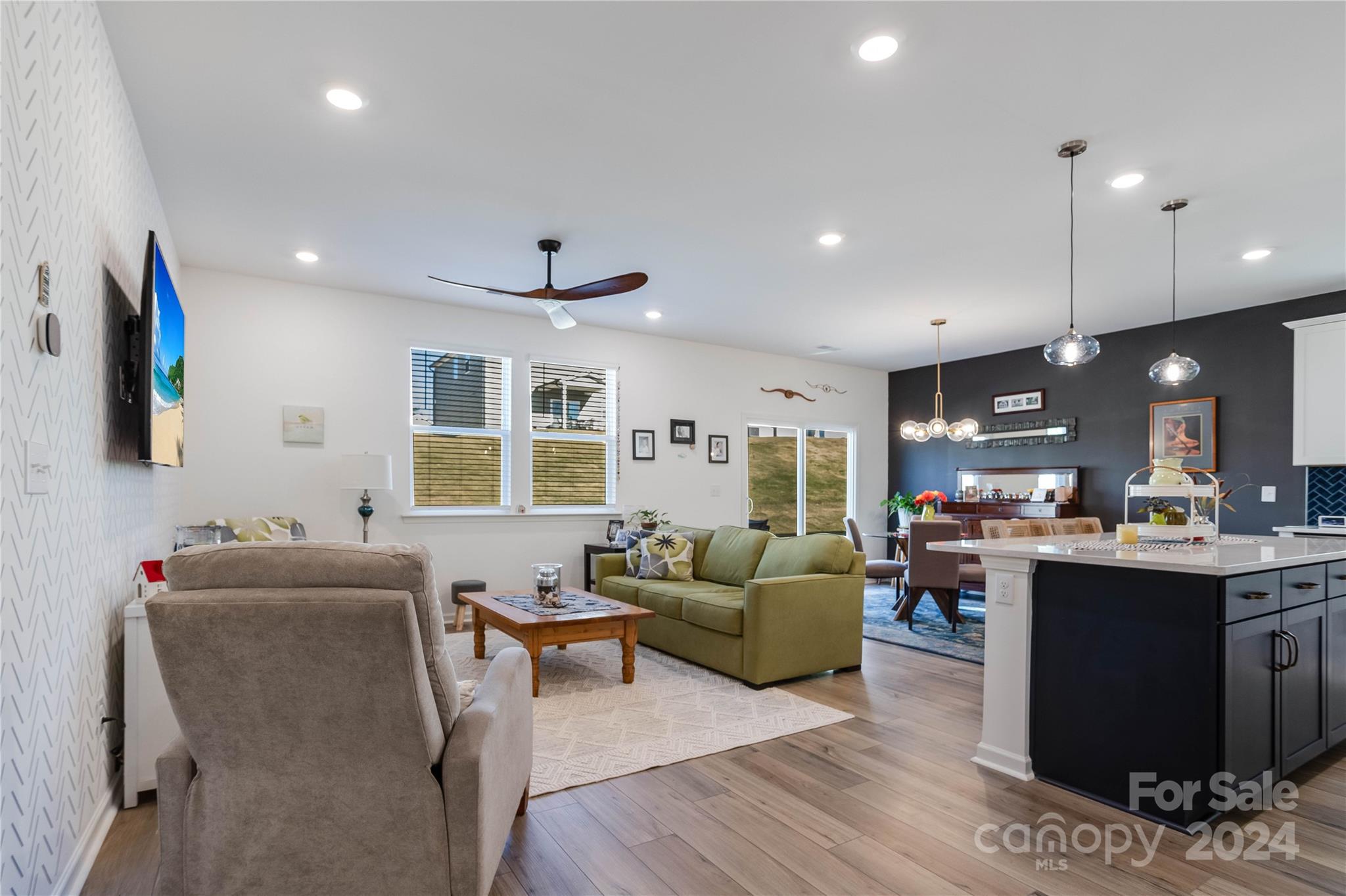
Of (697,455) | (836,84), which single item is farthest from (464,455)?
(836,84)

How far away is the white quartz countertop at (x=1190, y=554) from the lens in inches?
92.7

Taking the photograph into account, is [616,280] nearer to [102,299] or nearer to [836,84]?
[836,84]

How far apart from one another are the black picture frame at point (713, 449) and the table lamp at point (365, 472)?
10.8ft

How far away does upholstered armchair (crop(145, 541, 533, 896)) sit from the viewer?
5.05ft

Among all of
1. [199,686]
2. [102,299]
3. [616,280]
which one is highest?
[616,280]

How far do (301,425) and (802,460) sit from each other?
534cm

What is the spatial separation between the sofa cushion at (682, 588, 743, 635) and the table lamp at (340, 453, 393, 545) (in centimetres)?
246

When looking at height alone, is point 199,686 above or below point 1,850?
above

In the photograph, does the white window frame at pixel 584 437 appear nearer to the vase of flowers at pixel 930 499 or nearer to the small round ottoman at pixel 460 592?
the small round ottoman at pixel 460 592

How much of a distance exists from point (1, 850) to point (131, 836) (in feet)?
3.38

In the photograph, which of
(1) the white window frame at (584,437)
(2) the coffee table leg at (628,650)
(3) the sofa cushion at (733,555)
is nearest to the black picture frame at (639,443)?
(1) the white window frame at (584,437)

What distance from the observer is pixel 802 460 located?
8.54 m

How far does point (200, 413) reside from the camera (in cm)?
505

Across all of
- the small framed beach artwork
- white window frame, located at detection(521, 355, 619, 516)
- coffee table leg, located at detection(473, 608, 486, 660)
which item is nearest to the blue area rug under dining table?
white window frame, located at detection(521, 355, 619, 516)
